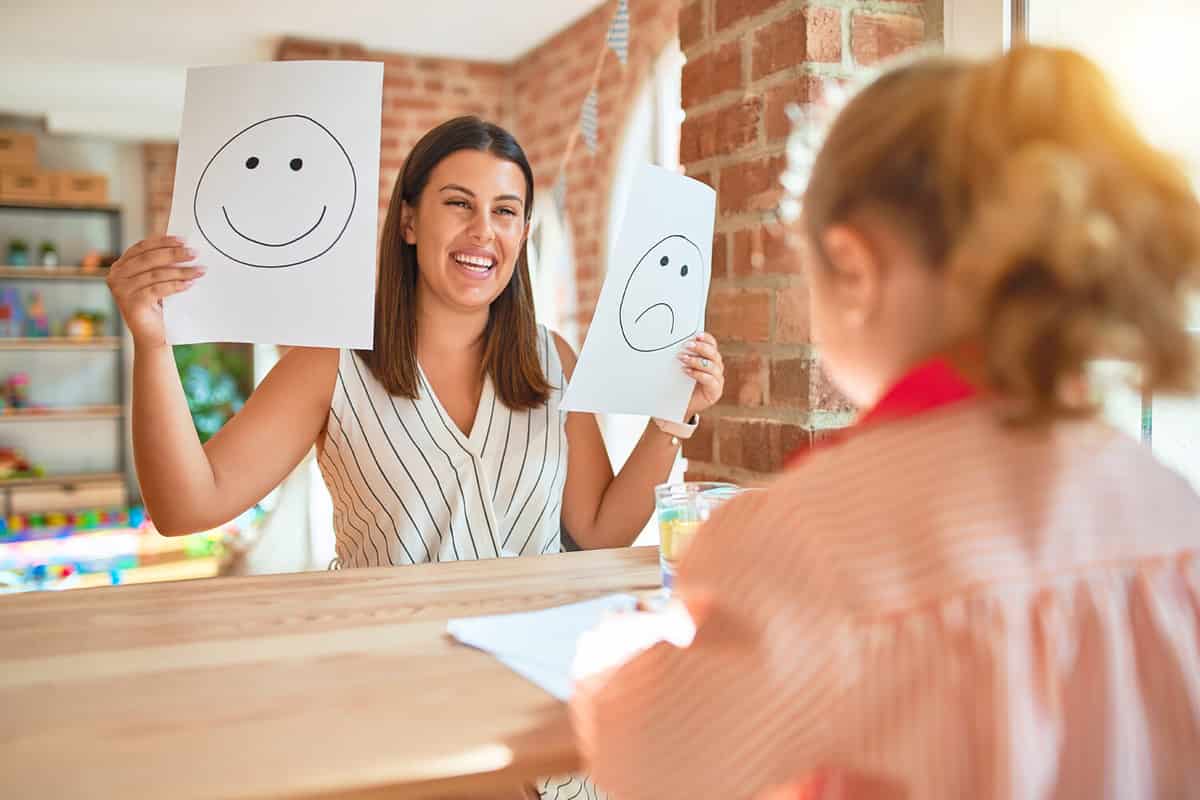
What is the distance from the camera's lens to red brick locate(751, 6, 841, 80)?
136cm

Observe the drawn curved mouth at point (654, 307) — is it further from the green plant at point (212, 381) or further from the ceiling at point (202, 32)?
the green plant at point (212, 381)

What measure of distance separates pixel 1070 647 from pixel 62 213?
645cm

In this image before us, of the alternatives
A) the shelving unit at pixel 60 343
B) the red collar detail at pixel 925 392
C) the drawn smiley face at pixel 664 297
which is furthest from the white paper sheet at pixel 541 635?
the shelving unit at pixel 60 343

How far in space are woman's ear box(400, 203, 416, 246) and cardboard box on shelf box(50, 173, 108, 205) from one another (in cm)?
498

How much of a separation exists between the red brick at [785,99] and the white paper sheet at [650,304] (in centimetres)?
18

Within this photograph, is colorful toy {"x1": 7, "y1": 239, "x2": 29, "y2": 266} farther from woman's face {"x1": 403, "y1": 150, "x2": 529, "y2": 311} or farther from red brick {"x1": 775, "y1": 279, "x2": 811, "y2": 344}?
red brick {"x1": 775, "y1": 279, "x2": 811, "y2": 344}

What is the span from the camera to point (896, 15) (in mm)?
1437

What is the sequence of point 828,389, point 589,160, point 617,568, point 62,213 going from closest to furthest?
point 617,568 → point 828,389 → point 589,160 → point 62,213

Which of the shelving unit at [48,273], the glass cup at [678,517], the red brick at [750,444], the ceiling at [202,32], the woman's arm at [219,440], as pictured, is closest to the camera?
the glass cup at [678,517]

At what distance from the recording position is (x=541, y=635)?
0.86 m

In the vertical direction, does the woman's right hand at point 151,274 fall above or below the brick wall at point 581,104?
below

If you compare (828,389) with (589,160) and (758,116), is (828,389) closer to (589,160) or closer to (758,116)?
(758,116)

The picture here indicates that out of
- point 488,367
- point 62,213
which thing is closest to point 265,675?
point 488,367

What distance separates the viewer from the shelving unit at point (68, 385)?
5.67m
